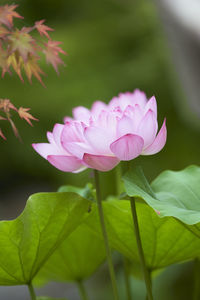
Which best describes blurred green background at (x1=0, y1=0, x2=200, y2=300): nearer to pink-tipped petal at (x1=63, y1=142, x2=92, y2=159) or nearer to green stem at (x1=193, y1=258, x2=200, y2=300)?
green stem at (x1=193, y1=258, x2=200, y2=300)

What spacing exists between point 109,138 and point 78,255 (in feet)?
0.76

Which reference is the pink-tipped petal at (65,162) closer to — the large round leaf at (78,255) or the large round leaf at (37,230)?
the large round leaf at (37,230)

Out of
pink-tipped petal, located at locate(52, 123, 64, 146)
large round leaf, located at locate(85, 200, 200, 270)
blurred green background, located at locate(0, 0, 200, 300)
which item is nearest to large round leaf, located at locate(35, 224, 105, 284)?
large round leaf, located at locate(85, 200, 200, 270)

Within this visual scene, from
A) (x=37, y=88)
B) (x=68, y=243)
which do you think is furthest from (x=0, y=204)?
(x=68, y=243)

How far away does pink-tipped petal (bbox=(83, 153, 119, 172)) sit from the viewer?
1.48 ft

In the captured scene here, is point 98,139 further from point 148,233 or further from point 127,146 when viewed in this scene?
point 148,233

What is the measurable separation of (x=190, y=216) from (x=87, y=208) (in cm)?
11

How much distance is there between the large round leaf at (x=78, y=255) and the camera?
0.62 m

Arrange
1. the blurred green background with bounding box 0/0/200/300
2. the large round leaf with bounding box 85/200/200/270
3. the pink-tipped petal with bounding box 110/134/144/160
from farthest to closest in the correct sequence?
1. the blurred green background with bounding box 0/0/200/300
2. the large round leaf with bounding box 85/200/200/270
3. the pink-tipped petal with bounding box 110/134/144/160

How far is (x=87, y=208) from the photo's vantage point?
0.52m

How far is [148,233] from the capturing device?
1.84 ft

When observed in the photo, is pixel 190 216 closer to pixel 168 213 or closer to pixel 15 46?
pixel 168 213

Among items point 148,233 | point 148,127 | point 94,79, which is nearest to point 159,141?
point 148,127

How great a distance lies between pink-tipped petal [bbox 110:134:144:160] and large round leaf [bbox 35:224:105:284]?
0.59ft
